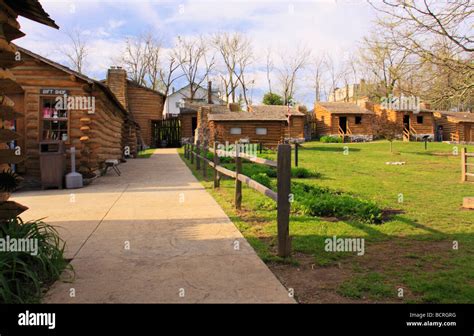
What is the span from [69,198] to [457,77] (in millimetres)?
10330

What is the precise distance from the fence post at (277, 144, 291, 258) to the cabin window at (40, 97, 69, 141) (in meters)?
9.35

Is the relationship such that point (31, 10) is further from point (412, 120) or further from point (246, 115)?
point (412, 120)

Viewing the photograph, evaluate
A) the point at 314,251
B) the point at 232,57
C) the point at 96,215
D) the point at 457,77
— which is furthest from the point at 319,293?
the point at 232,57

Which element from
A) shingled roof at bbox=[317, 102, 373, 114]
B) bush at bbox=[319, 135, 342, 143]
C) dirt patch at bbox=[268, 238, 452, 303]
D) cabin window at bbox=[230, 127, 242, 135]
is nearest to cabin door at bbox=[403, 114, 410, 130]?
shingled roof at bbox=[317, 102, 373, 114]

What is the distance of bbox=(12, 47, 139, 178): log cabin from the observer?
11.5 metres

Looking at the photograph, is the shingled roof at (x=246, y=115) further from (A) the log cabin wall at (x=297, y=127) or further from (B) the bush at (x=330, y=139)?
(B) the bush at (x=330, y=139)

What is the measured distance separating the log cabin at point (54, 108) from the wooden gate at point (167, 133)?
28789mm

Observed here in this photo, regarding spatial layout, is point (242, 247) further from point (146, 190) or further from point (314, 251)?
point (146, 190)

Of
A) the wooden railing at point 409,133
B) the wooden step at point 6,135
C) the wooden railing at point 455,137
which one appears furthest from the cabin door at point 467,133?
the wooden step at point 6,135

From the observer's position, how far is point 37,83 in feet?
38.3

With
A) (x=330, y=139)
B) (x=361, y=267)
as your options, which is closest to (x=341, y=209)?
(x=361, y=267)

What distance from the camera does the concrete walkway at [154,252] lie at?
11.7 ft

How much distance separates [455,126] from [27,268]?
54.9 metres
